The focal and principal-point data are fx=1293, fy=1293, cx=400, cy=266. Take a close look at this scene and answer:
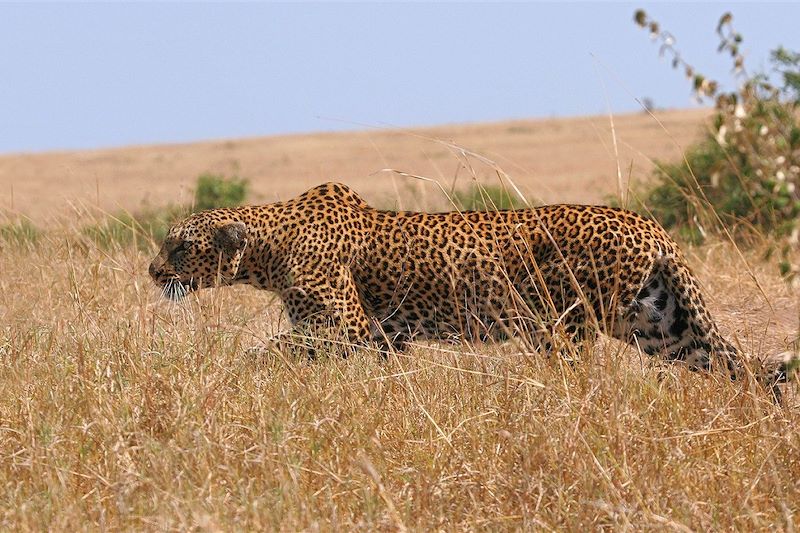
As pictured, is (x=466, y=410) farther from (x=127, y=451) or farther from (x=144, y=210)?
(x=144, y=210)

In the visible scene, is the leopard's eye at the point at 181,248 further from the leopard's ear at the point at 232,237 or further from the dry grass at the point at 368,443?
the dry grass at the point at 368,443

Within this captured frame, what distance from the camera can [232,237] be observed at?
611 cm

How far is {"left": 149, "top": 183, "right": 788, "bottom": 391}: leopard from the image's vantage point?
18.7 ft

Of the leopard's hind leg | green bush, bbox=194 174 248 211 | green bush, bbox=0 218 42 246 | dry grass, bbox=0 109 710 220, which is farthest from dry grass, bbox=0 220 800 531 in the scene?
dry grass, bbox=0 109 710 220

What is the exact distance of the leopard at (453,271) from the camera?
5688 mm

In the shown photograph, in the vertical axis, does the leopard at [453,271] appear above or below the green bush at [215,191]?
above

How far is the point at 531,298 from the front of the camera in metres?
5.77

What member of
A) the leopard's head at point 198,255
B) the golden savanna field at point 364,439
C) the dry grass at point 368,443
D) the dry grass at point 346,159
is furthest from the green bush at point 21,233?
the dry grass at point 346,159

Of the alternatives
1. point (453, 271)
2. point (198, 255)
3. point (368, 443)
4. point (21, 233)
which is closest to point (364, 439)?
point (368, 443)

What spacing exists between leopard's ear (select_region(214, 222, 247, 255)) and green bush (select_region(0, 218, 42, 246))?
3.07m

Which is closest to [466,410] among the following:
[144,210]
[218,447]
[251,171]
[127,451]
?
[218,447]

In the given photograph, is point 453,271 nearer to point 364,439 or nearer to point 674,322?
point 674,322

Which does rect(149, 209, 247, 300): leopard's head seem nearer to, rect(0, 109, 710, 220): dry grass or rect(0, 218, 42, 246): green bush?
rect(0, 218, 42, 246): green bush

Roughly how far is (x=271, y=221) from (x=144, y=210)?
360 inches
